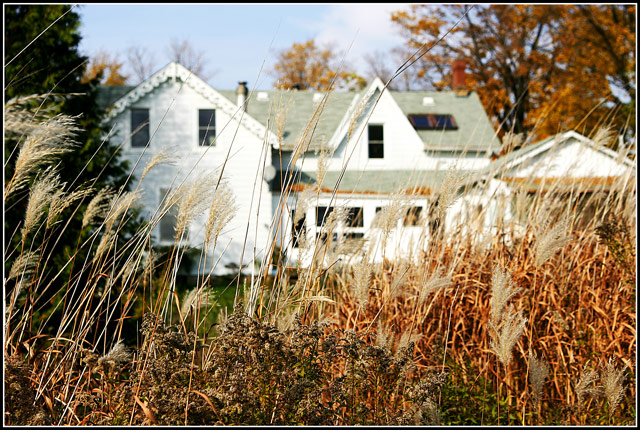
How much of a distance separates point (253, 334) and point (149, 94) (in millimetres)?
15758

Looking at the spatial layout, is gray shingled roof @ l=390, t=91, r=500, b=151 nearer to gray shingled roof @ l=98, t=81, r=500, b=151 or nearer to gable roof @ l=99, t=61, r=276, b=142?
gray shingled roof @ l=98, t=81, r=500, b=151

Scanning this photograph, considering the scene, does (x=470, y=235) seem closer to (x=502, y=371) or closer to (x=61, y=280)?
(x=502, y=371)

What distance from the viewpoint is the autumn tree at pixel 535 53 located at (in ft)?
69.3

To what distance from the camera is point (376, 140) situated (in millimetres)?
18219

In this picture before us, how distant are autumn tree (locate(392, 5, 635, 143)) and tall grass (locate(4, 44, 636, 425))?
18.0 meters

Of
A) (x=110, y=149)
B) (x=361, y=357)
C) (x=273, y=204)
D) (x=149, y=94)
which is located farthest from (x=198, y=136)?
(x=361, y=357)

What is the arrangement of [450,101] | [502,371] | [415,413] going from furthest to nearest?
[450,101], [502,371], [415,413]

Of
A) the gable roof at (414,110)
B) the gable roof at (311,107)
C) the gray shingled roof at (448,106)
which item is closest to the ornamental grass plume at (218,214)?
the gable roof at (311,107)

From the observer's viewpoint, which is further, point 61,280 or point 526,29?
point 526,29

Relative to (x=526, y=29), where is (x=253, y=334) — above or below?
below

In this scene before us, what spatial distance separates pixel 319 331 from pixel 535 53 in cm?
2549

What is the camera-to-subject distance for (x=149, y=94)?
16.4 m

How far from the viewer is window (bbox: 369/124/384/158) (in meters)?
18.1

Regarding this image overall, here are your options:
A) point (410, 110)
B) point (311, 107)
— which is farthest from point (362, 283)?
point (410, 110)
